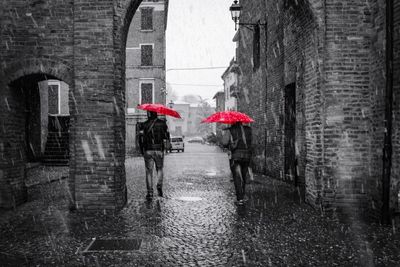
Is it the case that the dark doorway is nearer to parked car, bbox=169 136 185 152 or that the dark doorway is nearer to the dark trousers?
the dark trousers

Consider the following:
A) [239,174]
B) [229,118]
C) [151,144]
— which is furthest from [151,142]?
[239,174]

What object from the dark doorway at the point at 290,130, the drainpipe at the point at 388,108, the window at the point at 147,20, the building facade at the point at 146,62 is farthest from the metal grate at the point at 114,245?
the window at the point at 147,20

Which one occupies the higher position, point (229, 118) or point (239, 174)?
point (229, 118)

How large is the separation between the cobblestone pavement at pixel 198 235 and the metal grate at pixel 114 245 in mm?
104

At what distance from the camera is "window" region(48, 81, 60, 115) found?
24.3 metres

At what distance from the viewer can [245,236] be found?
531 cm

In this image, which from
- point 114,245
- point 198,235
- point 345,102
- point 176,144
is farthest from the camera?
point 176,144

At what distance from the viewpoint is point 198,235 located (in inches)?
213

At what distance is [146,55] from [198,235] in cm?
2930

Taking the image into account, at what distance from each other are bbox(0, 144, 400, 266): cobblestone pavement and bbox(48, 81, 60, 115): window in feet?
57.0

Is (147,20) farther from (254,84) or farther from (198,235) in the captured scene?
(198,235)

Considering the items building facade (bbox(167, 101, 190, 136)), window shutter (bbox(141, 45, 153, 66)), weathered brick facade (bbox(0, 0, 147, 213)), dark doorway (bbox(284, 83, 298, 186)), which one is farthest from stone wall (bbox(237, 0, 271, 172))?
building facade (bbox(167, 101, 190, 136))

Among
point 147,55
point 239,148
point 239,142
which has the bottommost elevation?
point 239,148

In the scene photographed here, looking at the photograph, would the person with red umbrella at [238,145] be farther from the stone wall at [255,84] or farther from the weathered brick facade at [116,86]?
the stone wall at [255,84]
